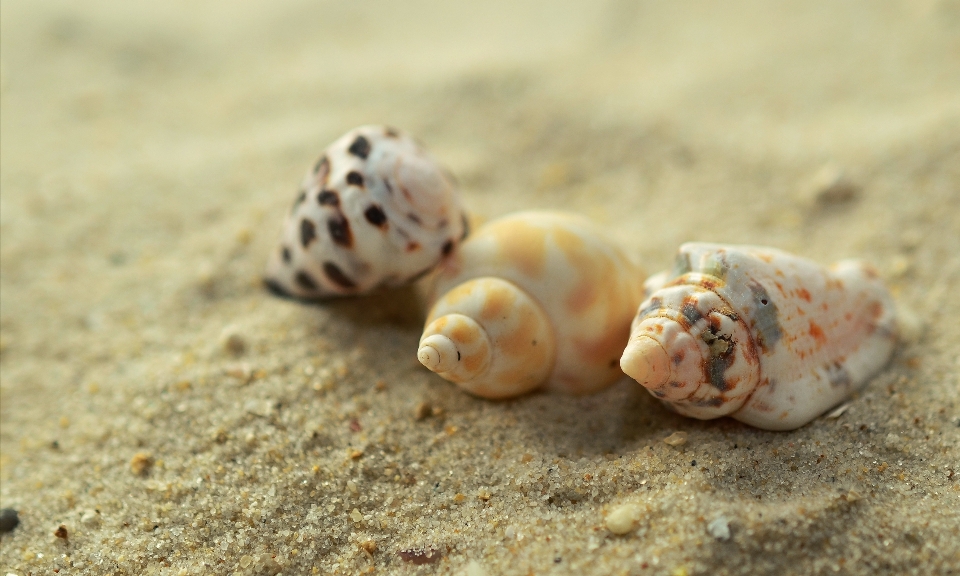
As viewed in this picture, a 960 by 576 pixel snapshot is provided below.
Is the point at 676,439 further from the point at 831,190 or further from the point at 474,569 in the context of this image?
the point at 831,190

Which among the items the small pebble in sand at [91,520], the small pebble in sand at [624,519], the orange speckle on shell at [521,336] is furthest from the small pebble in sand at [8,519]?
the small pebble in sand at [624,519]

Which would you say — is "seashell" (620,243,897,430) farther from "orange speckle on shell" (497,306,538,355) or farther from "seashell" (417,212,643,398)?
"orange speckle on shell" (497,306,538,355)

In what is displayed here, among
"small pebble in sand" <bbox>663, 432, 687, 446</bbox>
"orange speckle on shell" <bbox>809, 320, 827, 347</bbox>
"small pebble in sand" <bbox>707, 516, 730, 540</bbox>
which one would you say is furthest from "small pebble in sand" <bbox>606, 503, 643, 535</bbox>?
"orange speckle on shell" <bbox>809, 320, 827, 347</bbox>

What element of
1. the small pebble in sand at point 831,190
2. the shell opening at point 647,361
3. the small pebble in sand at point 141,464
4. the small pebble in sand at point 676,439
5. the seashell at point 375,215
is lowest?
the small pebble in sand at point 676,439

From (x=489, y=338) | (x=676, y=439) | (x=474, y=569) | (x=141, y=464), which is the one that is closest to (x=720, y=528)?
(x=676, y=439)

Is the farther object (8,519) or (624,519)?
(8,519)

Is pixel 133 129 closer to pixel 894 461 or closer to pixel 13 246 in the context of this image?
pixel 13 246

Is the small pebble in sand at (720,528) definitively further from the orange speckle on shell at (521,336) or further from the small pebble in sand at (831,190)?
the small pebble in sand at (831,190)
